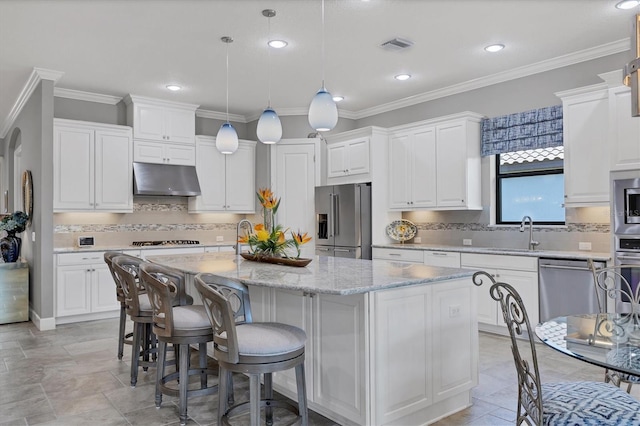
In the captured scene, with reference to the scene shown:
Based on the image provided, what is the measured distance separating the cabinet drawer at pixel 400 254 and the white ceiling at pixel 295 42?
2063mm

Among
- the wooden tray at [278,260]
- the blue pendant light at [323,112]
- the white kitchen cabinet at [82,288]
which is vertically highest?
the blue pendant light at [323,112]

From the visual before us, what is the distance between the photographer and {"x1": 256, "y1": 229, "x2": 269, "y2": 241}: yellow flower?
363 centimetres

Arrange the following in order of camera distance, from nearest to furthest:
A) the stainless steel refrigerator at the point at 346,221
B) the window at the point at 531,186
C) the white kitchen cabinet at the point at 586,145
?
the white kitchen cabinet at the point at 586,145
the window at the point at 531,186
the stainless steel refrigerator at the point at 346,221

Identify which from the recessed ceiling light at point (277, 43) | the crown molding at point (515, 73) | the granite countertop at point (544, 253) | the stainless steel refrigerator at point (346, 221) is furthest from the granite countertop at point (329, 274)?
the crown molding at point (515, 73)

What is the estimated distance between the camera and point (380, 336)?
2480mm

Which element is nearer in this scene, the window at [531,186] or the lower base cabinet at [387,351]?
the lower base cabinet at [387,351]

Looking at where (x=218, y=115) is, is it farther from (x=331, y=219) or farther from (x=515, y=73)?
(x=515, y=73)

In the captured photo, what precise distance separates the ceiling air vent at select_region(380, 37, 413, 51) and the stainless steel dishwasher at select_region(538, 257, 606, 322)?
241cm

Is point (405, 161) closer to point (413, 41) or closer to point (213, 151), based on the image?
point (413, 41)

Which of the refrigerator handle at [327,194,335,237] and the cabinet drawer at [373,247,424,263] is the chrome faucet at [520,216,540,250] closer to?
the cabinet drawer at [373,247,424,263]

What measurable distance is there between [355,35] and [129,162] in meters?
3.54

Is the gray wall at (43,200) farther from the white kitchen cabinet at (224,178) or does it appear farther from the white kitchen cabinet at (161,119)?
the white kitchen cabinet at (224,178)

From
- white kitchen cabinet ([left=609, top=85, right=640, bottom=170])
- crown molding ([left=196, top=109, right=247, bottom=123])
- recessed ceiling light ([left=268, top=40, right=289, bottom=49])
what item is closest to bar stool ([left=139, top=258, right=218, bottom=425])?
recessed ceiling light ([left=268, top=40, right=289, bottom=49])

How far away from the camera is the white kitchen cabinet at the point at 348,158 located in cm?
622
